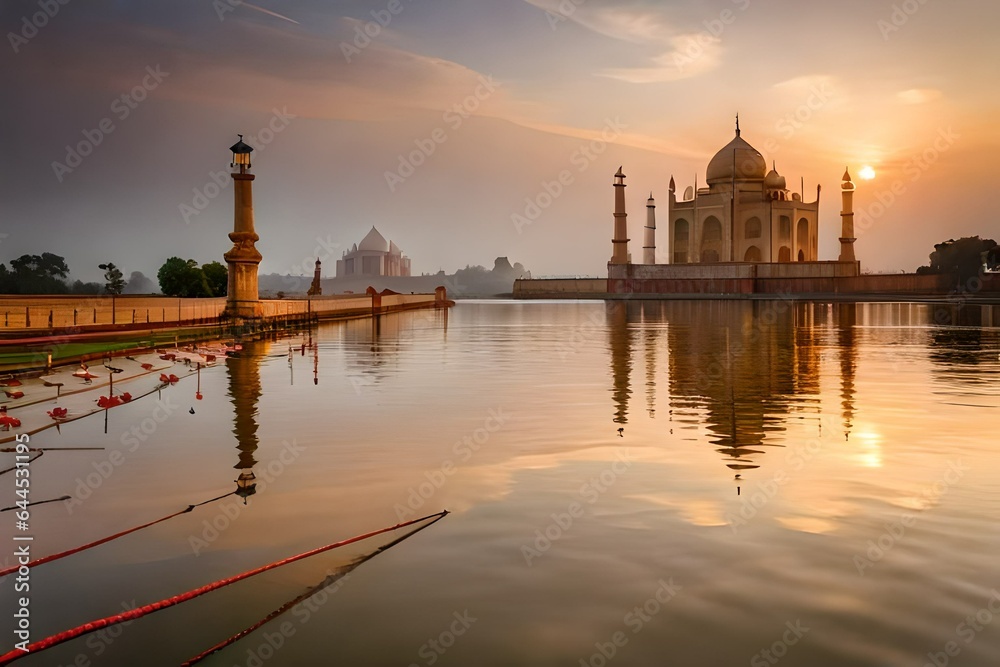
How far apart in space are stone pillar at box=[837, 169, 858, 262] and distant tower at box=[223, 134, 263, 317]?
2731 inches

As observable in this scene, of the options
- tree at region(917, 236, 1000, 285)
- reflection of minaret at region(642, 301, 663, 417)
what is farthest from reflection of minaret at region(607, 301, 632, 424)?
tree at region(917, 236, 1000, 285)

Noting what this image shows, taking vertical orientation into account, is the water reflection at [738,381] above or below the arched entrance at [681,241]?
below

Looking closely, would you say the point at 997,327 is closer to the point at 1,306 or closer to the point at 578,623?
the point at 578,623

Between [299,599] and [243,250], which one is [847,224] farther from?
[299,599]

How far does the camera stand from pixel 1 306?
112 feet

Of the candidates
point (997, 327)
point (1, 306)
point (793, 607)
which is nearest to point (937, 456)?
point (793, 607)

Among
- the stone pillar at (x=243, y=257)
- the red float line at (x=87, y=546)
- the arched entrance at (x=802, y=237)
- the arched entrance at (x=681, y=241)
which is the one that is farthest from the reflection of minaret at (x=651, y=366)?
the arched entrance at (x=681, y=241)

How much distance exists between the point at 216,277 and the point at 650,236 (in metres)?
62.0

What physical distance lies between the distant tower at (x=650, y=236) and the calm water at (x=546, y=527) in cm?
9280

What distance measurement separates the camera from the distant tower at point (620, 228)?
332 ft

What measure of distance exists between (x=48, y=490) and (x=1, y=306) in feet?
98.9

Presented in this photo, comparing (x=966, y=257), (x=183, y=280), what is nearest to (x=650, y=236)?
(x=966, y=257)

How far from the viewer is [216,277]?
5884cm

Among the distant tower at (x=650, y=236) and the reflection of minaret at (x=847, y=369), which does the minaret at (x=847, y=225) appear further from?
the reflection of minaret at (x=847, y=369)
